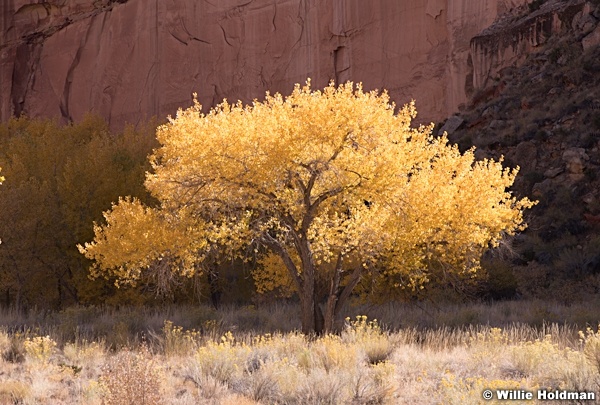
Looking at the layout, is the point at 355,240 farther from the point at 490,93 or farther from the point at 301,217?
the point at 490,93

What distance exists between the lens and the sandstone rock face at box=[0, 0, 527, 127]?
38.9 metres

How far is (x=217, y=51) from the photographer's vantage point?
161 ft

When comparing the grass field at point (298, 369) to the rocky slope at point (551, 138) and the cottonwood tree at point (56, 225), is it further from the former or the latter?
the rocky slope at point (551, 138)

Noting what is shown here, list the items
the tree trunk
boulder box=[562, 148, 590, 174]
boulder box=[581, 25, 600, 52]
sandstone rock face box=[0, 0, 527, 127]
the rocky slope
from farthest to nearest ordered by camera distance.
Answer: sandstone rock face box=[0, 0, 527, 127] → boulder box=[581, 25, 600, 52] → boulder box=[562, 148, 590, 174] → the rocky slope → the tree trunk

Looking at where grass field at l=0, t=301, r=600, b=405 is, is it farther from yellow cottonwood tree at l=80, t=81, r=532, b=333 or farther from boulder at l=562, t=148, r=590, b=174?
boulder at l=562, t=148, r=590, b=174

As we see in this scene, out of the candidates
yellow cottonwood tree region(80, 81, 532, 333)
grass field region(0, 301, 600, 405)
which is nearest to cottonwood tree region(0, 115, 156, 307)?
grass field region(0, 301, 600, 405)

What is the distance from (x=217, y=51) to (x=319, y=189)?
37.0 meters

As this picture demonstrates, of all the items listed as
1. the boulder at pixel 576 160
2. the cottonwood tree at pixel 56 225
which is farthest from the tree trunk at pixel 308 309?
the boulder at pixel 576 160

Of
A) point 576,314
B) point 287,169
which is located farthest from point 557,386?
point 576,314

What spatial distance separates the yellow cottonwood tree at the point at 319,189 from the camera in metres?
13.2

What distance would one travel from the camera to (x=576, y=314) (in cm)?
1730

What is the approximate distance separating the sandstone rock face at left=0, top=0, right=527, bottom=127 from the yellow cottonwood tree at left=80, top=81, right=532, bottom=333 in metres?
23.9

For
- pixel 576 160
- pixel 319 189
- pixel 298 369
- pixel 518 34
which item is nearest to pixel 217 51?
pixel 518 34

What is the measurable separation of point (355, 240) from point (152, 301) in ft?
39.5
